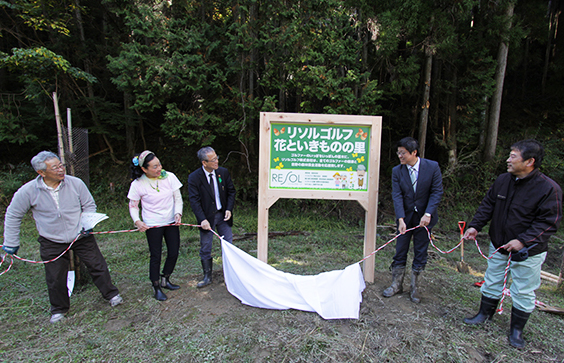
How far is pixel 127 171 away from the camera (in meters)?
9.52

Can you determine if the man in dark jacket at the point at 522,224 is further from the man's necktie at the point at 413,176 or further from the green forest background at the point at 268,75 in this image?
the green forest background at the point at 268,75

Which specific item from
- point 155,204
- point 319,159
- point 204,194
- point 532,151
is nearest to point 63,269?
point 155,204

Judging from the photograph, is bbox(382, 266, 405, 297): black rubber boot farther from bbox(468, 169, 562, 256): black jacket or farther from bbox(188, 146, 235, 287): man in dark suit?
bbox(188, 146, 235, 287): man in dark suit

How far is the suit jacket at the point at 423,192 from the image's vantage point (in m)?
3.25

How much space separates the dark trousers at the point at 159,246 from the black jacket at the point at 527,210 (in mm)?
3381

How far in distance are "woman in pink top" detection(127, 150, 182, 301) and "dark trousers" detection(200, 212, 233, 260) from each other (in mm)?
335

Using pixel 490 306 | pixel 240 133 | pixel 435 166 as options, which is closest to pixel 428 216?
pixel 435 166

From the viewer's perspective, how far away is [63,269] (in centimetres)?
314

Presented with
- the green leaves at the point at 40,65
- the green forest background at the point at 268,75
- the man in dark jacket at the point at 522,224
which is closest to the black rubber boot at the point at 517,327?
the man in dark jacket at the point at 522,224

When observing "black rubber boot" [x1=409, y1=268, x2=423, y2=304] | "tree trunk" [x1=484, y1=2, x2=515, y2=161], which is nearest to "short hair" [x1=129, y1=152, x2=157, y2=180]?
"black rubber boot" [x1=409, y1=268, x2=423, y2=304]

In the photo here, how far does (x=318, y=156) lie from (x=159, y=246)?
2142 mm

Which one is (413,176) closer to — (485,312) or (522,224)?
(522,224)

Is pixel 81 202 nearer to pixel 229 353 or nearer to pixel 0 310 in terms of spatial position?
pixel 0 310

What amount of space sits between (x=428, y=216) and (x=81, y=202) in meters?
3.78
